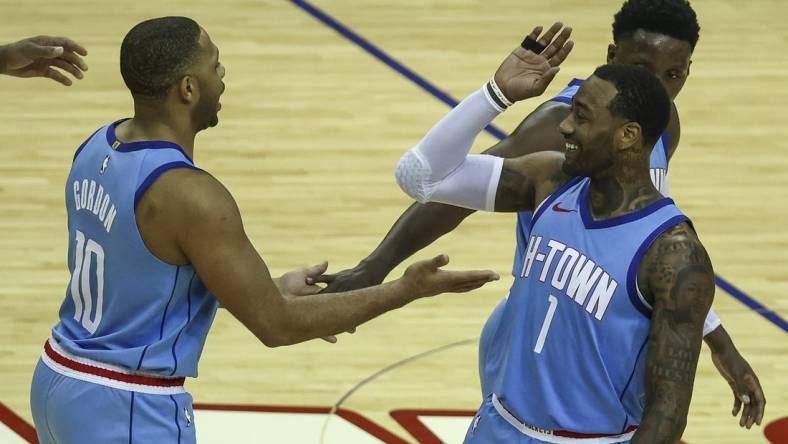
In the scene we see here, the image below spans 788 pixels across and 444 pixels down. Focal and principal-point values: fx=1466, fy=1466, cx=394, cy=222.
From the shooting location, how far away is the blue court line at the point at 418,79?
6906 millimetres

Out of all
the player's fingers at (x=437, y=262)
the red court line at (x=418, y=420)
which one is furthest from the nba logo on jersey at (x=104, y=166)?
the red court line at (x=418, y=420)

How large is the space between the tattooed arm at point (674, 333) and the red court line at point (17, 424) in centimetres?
307

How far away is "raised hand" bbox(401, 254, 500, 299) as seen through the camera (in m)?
3.66

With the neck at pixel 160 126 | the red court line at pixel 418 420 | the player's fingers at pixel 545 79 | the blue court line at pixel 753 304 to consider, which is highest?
the player's fingers at pixel 545 79

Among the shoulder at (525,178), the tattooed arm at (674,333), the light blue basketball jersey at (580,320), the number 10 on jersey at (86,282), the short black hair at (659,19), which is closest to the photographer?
the tattooed arm at (674,333)

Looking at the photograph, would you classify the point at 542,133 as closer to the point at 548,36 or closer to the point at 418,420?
the point at 548,36

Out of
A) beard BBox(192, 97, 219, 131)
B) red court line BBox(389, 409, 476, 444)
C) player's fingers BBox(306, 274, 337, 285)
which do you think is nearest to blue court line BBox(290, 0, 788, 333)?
red court line BBox(389, 409, 476, 444)

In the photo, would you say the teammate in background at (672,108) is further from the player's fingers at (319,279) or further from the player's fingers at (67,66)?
the player's fingers at (67,66)

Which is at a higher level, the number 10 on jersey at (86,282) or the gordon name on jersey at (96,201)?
the gordon name on jersey at (96,201)

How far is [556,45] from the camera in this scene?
158 inches

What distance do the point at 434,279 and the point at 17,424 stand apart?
2716mm

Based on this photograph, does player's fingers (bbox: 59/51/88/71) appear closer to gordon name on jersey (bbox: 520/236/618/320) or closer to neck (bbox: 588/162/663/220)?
gordon name on jersey (bbox: 520/236/618/320)

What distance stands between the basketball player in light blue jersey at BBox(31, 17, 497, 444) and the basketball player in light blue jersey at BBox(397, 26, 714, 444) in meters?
0.21

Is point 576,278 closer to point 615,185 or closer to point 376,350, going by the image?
point 615,185
